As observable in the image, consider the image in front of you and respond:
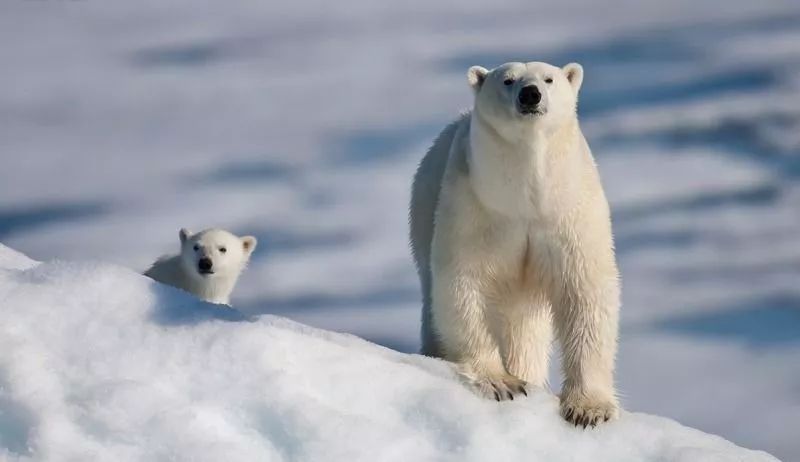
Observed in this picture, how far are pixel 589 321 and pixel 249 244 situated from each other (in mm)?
6231

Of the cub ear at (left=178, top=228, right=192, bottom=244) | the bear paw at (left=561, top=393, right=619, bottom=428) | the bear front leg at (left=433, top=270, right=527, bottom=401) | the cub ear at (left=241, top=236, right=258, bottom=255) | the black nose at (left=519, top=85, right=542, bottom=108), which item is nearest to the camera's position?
the bear paw at (left=561, top=393, right=619, bottom=428)

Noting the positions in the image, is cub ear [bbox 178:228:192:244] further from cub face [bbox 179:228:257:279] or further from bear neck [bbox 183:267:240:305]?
bear neck [bbox 183:267:240:305]

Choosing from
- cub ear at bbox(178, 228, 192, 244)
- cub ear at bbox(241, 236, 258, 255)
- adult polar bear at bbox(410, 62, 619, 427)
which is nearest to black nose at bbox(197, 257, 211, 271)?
cub ear at bbox(178, 228, 192, 244)

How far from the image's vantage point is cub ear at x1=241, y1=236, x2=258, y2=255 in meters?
11.6

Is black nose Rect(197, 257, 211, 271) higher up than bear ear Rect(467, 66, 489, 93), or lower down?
lower down

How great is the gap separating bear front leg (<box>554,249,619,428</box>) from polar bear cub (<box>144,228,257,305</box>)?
4.74 meters

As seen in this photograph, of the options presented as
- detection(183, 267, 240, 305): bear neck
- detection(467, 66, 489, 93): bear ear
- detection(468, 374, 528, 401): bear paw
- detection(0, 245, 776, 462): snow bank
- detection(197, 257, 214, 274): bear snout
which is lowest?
detection(183, 267, 240, 305): bear neck

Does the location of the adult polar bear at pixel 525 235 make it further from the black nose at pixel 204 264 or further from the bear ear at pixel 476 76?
the black nose at pixel 204 264

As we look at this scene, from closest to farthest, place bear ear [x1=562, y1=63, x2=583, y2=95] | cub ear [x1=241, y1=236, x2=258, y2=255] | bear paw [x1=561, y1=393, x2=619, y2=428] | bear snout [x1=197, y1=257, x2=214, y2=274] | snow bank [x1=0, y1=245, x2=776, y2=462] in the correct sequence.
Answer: snow bank [x1=0, y1=245, x2=776, y2=462]
bear paw [x1=561, y1=393, x2=619, y2=428]
bear ear [x1=562, y1=63, x2=583, y2=95]
bear snout [x1=197, y1=257, x2=214, y2=274]
cub ear [x1=241, y1=236, x2=258, y2=255]

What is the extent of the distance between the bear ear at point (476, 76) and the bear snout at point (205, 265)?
4906mm

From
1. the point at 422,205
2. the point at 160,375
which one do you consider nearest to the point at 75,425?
the point at 160,375

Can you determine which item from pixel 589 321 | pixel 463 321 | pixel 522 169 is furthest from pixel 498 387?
pixel 522 169

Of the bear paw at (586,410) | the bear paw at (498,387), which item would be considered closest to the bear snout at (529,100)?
the bear paw at (498,387)

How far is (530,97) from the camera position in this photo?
5.50 m
